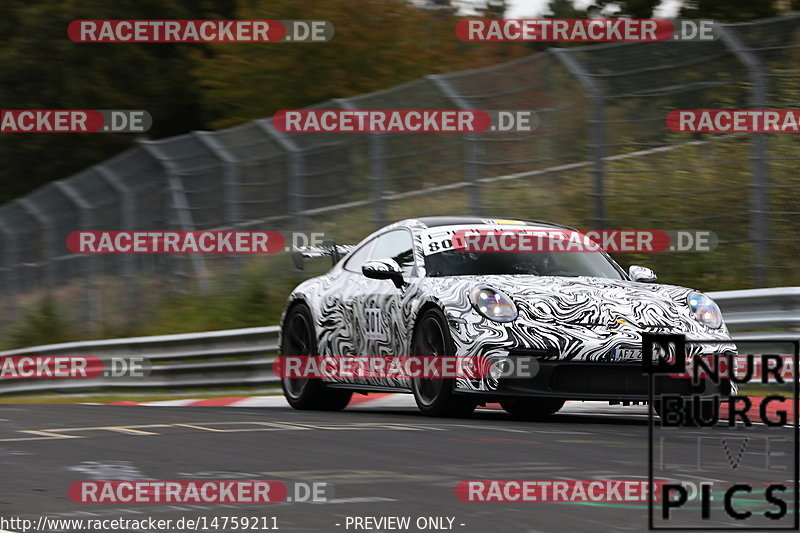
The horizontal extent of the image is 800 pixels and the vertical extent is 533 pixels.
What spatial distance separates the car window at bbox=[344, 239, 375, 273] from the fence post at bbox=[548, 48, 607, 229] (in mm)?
3314

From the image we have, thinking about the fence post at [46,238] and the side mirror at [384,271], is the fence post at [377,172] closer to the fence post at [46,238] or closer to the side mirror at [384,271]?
the side mirror at [384,271]

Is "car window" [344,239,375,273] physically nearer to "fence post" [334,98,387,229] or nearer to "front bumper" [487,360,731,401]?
"front bumper" [487,360,731,401]

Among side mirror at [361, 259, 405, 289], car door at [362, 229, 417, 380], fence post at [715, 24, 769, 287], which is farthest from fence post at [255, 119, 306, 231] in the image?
side mirror at [361, 259, 405, 289]

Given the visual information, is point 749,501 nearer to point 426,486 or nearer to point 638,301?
point 426,486

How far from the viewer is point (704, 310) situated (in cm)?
945

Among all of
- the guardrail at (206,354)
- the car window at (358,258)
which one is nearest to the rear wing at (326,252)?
the car window at (358,258)

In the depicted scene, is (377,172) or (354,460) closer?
(354,460)

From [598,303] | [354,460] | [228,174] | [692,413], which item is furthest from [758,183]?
[228,174]

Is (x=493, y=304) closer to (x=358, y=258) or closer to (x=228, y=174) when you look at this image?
(x=358, y=258)

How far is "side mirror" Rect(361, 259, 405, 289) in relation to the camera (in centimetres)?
1016

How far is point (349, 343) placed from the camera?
10.9 metres

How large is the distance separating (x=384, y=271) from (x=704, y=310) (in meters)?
2.20

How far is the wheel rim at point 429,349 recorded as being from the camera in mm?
9547

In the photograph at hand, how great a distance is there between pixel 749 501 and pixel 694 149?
843cm
